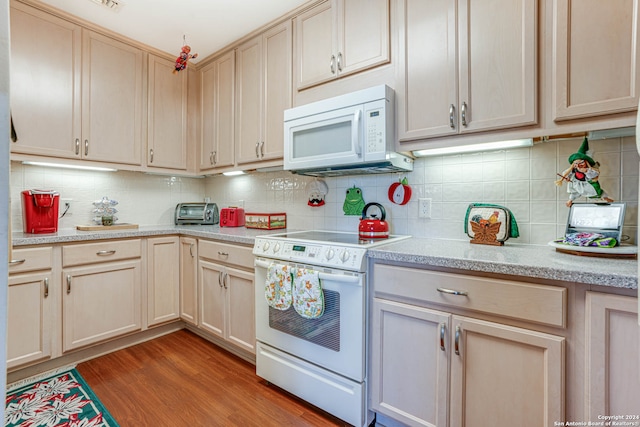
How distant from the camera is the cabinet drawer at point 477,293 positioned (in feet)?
3.31

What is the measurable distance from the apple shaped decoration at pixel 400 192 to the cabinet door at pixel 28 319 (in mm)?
2197

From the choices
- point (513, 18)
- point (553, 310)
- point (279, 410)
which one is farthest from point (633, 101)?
point (279, 410)

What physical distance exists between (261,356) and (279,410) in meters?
0.32

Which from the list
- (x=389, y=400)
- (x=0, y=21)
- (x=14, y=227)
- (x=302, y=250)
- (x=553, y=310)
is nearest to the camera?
(x=0, y=21)

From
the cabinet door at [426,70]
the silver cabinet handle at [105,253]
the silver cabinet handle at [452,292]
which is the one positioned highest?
the cabinet door at [426,70]

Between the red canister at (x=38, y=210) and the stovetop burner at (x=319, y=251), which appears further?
the red canister at (x=38, y=210)

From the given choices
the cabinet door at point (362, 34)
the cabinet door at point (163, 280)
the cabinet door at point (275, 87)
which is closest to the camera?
the cabinet door at point (362, 34)

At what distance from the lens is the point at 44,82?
2.04m

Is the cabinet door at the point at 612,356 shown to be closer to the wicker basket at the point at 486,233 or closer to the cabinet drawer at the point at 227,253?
the wicker basket at the point at 486,233

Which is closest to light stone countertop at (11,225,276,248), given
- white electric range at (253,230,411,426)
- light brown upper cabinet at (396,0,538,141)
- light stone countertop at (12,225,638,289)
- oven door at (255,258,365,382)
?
light stone countertop at (12,225,638,289)

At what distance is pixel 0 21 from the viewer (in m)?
0.58

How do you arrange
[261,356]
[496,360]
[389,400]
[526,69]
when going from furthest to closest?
[261,356] < [389,400] < [526,69] < [496,360]

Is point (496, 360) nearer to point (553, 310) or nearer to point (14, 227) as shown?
point (553, 310)

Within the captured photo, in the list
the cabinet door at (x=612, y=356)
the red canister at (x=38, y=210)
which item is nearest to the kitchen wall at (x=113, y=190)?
the red canister at (x=38, y=210)
